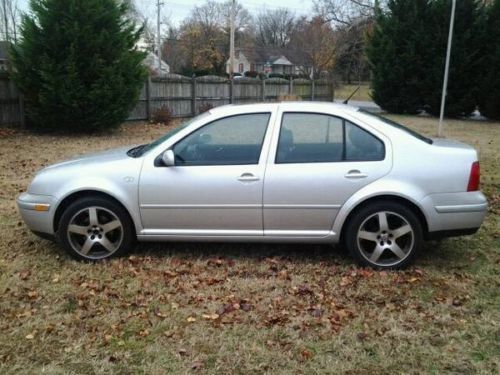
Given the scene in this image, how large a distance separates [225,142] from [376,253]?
5.60 feet

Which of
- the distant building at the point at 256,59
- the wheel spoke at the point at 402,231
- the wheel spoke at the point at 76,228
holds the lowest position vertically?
the wheel spoke at the point at 76,228

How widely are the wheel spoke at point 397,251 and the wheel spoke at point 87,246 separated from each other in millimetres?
2751

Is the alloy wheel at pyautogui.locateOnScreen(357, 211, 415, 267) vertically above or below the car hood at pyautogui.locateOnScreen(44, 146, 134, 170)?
below

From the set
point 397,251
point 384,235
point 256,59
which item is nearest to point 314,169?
point 384,235

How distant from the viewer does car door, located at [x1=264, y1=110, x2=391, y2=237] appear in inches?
180

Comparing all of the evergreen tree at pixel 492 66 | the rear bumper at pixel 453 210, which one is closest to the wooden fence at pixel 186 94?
the evergreen tree at pixel 492 66

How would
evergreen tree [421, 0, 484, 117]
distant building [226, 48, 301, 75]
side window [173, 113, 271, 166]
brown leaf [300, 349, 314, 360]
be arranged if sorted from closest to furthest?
brown leaf [300, 349, 314, 360]
side window [173, 113, 271, 166]
evergreen tree [421, 0, 484, 117]
distant building [226, 48, 301, 75]

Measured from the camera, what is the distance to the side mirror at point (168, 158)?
15.3ft

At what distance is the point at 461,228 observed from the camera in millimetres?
4617

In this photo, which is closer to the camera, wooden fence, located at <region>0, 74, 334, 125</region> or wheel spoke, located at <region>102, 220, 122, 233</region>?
wheel spoke, located at <region>102, 220, 122, 233</region>

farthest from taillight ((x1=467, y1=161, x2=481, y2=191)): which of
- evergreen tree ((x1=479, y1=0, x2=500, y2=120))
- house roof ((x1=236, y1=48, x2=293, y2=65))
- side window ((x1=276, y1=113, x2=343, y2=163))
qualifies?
house roof ((x1=236, y1=48, x2=293, y2=65))

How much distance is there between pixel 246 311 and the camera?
3969mm

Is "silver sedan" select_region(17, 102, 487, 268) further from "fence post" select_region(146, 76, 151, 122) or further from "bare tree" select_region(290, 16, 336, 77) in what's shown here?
"bare tree" select_region(290, 16, 336, 77)

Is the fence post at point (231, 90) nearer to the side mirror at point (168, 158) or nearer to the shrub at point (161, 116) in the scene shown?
the shrub at point (161, 116)
